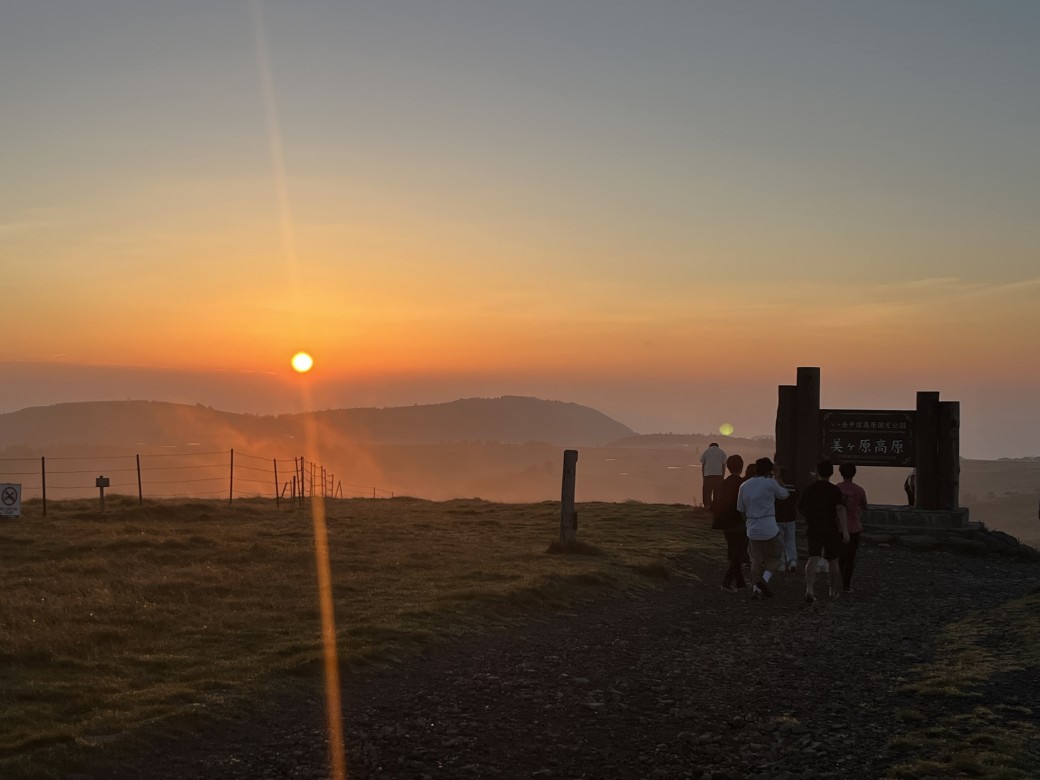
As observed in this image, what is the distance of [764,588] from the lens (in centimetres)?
1664

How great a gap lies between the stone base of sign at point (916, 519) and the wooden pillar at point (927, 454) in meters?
0.35

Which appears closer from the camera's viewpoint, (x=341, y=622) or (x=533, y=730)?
(x=533, y=730)

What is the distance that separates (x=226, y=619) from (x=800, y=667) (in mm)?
7692

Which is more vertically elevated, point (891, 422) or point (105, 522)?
point (891, 422)

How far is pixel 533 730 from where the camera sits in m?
8.66

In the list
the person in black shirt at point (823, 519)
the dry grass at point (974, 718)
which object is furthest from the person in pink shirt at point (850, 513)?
the dry grass at point (974, 718)

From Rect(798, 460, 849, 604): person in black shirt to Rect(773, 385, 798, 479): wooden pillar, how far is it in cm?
1100

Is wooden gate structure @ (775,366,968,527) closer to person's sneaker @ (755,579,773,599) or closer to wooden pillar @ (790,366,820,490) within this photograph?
wooden pillar @ (790,366,820,490)

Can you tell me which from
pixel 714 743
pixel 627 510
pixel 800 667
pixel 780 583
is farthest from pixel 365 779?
pixel 627 510

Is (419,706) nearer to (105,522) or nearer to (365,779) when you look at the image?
(365,779)

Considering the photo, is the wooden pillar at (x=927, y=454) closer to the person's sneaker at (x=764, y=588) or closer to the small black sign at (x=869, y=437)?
the small black sign at (x=869, y=437)

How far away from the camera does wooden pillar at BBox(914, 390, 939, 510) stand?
2619 centimetres

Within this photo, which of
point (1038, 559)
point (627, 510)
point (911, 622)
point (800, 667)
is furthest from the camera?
point (627, 510)

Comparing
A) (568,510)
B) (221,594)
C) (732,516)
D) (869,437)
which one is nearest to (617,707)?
(732,516)
